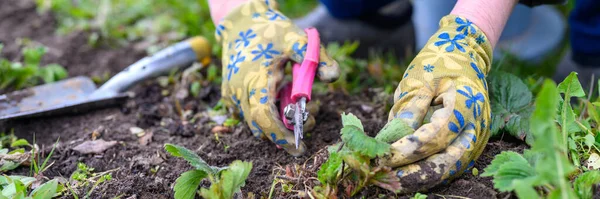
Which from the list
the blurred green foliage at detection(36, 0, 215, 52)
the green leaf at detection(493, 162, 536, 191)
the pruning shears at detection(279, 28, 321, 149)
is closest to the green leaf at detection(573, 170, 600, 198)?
the green leaf at detection(493, 162, 536, 191)

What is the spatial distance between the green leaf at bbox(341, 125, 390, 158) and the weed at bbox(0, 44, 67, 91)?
156cm

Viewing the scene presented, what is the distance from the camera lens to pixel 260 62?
1.66 m

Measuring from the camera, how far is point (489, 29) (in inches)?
62.2

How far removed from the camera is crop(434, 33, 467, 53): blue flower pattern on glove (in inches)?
59.1

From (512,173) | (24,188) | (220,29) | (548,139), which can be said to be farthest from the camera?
(220,29)

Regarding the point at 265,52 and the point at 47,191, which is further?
the point at 265,52

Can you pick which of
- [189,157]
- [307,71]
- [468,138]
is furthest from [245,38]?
[468,138]

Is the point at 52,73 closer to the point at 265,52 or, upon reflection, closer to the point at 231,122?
the point at 231,122

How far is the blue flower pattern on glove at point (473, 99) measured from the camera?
Result: 1365 mm

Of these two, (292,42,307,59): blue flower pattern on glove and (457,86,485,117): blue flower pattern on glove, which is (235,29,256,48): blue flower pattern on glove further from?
(457,86,485,117): blue flower pattern on glove

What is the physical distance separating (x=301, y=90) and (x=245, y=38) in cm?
Answer: 36

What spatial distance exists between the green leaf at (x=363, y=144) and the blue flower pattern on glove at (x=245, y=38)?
2.00 feet

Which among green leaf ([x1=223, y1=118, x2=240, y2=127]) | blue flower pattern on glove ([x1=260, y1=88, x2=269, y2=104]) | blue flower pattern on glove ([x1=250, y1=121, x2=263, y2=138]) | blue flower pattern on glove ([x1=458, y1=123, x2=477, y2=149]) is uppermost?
blue flower pattern on glove ([x1=260, y1=88, x2=269, y2=104])

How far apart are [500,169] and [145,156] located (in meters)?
0.99
